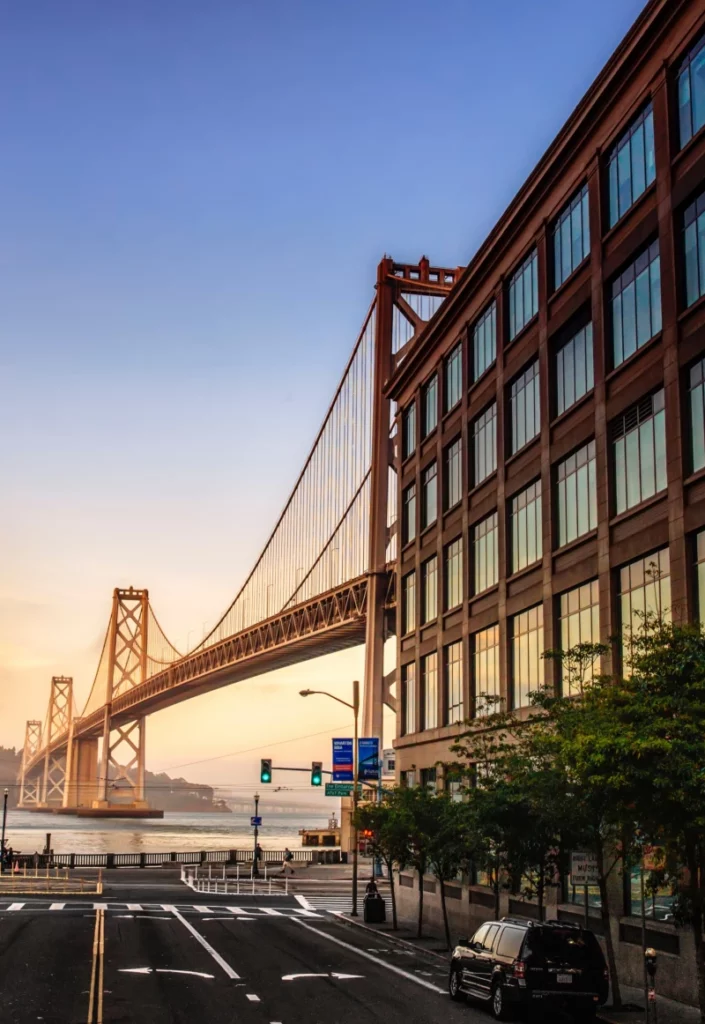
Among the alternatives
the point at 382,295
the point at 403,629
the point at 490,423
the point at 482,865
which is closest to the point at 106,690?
the point at 382,295

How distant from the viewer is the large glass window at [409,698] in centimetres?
5444

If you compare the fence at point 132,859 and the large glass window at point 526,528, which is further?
the fence at point 132,859

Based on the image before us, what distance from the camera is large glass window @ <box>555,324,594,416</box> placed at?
121 ft

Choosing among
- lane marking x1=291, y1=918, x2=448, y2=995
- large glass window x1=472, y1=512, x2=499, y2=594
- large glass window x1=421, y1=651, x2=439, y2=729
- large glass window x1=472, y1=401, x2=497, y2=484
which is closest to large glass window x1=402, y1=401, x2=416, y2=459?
large glass window x1=472, y1=401, x2=497, y2=484

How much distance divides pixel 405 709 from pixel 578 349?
23.1 metres

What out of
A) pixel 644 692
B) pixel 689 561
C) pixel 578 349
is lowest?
pixel 644 692

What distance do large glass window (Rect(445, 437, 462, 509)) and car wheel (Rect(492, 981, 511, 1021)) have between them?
26839 mm

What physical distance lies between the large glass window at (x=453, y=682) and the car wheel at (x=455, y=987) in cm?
2007

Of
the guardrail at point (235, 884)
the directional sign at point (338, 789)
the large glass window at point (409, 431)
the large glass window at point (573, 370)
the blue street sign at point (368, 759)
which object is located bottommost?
the guardrail at point (235, 884)

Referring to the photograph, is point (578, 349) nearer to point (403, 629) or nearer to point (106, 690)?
point (403, 629)

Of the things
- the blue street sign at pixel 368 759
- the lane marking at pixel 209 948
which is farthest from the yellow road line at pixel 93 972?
the blue street sign at pixel 368 759

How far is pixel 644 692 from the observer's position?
74.5 feet

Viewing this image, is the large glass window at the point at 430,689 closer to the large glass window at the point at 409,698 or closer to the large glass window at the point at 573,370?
the large glass window at the point at 409,698

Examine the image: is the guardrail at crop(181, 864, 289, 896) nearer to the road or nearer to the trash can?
the road
